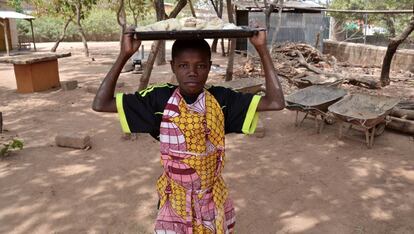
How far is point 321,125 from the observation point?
20.9 feet

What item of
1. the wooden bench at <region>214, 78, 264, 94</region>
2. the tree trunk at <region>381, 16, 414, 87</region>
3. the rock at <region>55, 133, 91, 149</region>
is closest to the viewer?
the rock at <region>55, 133, 91, 149</region>

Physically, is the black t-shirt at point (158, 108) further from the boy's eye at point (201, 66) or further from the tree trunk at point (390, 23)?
the tree trunk at point (390, 23)

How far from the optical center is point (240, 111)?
171 cm

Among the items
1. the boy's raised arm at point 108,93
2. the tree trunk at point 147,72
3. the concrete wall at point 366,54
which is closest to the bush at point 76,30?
the concrete wall at point 366,54

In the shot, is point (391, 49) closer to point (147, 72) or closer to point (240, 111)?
point (147, 72)

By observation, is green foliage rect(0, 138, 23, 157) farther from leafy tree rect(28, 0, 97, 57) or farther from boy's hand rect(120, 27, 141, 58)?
leafy tree rect(28, 0, 97, 57)

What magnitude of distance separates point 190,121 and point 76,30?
101 ft

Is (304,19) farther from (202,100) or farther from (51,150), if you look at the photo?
(202,100)

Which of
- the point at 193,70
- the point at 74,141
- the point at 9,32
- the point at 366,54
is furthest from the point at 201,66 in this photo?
the point at 9,32

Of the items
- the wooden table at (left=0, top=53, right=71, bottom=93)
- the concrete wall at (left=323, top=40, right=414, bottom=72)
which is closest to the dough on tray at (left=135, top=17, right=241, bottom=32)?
the wooden table at (left=0, top=53, right=71, bottom=93)

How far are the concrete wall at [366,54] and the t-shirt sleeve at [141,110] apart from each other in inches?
500

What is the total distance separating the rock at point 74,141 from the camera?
5445 mm

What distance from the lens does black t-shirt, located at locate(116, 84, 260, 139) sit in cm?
169

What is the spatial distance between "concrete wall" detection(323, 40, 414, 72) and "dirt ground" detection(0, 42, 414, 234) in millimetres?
7625
